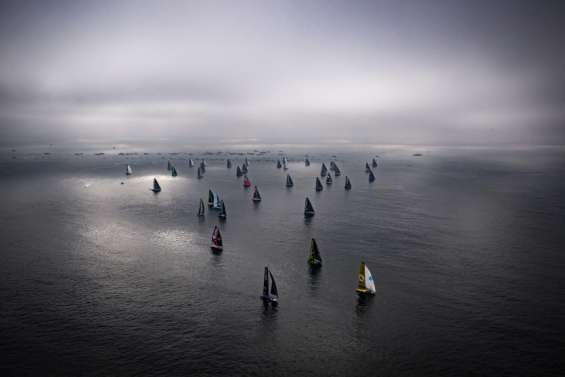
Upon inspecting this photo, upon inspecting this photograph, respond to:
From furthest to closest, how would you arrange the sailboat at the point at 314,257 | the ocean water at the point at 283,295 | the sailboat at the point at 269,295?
the sailboat at the point at 314,257 < the sailboat at the point at 269,295 < the ocean water at the point at 283,295

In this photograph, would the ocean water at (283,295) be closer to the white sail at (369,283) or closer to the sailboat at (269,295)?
the white sail at (369,283)

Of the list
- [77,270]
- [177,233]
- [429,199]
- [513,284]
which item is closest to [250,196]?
[177,233]

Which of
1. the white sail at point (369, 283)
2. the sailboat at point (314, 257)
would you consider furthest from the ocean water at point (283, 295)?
the sailboat at point (314, 257)

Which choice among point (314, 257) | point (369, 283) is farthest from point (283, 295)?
point (369, 283)

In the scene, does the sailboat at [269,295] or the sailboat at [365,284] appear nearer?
the sailboat at [269,295]

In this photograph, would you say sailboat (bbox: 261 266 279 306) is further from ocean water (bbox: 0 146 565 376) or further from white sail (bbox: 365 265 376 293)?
white sail (bbox: 365 265 376 293)

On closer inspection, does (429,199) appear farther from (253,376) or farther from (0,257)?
(0,257)

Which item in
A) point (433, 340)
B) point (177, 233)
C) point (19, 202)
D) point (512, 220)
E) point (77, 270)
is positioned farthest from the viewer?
point (19, 202)

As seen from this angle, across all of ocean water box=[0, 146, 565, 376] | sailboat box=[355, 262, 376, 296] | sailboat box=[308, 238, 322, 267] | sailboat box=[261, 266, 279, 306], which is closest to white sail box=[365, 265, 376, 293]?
sailboat box=[355, 262, 376, 296]
